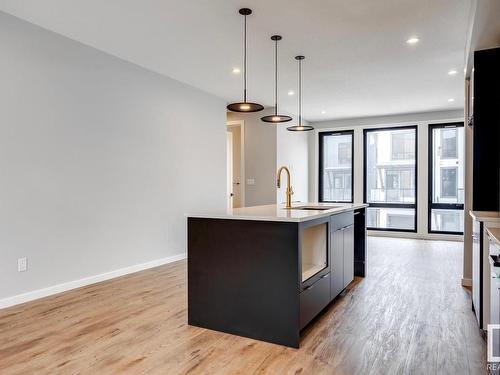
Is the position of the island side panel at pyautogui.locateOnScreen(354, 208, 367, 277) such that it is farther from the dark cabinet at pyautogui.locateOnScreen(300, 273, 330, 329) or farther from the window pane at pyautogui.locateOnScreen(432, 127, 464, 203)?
the window pane at pyautogui.locateOnScreen(432, 127, 464, 203)

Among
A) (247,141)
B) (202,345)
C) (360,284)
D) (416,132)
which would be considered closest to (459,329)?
(360,284)

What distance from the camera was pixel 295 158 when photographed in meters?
8.05

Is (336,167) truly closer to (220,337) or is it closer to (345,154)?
(345,154)

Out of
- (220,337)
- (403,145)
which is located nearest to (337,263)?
(220,337)

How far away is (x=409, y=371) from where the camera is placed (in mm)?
2094

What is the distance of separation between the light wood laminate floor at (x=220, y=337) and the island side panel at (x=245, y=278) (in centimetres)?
12

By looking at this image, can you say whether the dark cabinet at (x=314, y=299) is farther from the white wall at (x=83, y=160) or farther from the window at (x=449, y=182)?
the window at (x=449, y=182)

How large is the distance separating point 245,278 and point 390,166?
642cm

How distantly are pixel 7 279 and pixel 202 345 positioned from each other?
207 centimetres

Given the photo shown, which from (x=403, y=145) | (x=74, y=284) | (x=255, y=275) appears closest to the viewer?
(x=255, y=275)

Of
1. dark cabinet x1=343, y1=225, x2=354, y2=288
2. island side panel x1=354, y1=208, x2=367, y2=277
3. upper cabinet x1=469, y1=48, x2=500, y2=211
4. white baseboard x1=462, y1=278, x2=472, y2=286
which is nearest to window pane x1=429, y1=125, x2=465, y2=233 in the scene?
white baseboard x1=462, y1=278, x2=472, y2=286

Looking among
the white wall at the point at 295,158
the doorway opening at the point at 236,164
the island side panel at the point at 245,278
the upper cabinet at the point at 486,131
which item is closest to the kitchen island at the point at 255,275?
the island side panel at the point at 245,278

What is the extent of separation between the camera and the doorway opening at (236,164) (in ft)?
24.4

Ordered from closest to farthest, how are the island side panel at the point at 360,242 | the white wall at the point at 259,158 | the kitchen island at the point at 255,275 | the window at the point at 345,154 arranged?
the kitchen island at the point at 255,275, the island side panel at the point at 360,242, the white wall at the point at 259,158, the window at the point at 345,154
